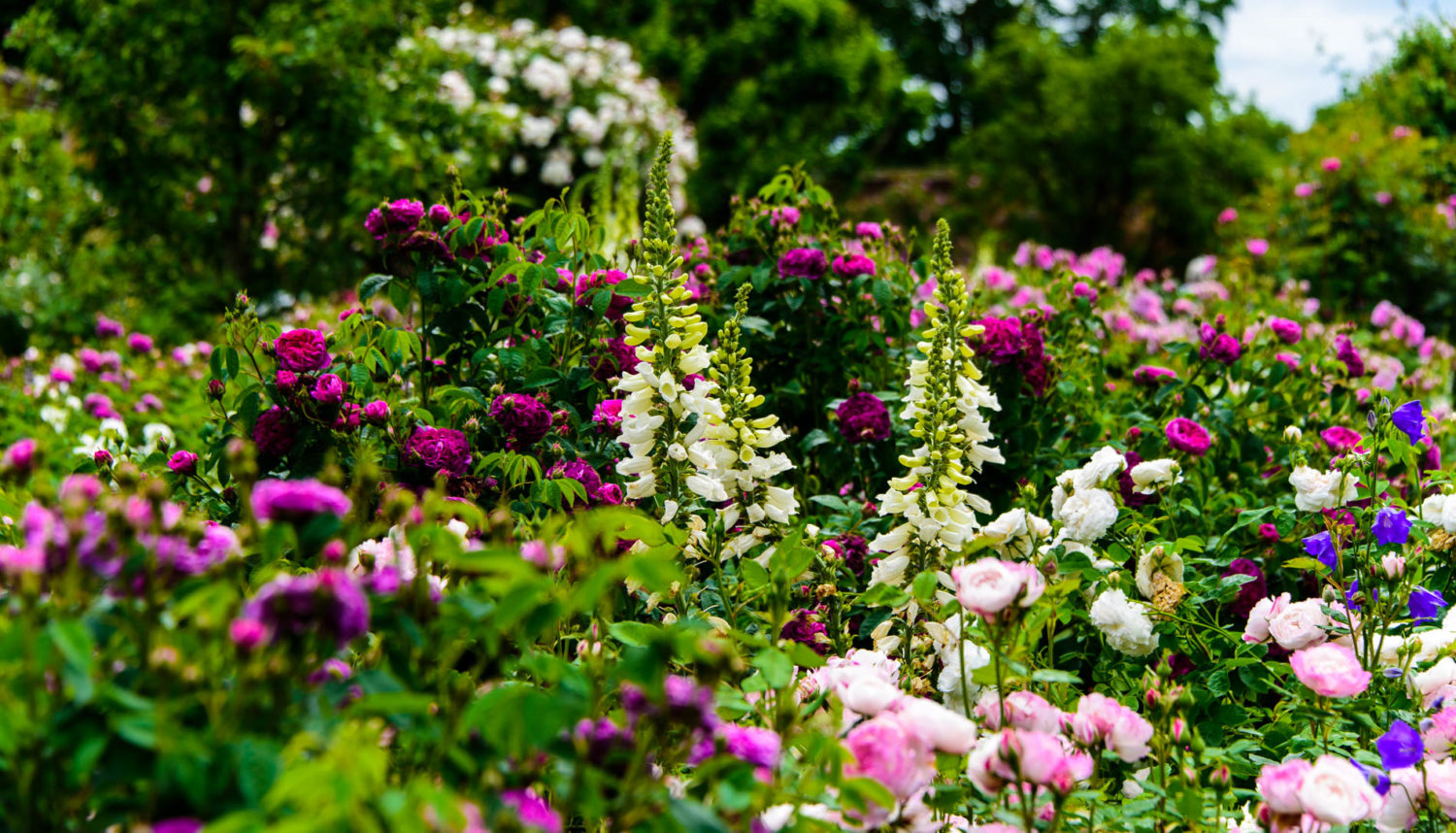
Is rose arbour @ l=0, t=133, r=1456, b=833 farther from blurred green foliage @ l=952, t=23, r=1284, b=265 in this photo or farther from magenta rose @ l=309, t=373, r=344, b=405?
blurred green foliage @ l=952, t=23, r=1284, b=265

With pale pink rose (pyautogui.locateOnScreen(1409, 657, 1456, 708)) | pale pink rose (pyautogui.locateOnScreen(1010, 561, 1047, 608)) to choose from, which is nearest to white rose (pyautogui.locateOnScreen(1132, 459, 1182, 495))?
pale pink rose (pyautogui.locateOnScreen(1409, 657, 1456, 708))

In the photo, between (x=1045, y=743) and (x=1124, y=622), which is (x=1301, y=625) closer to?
(x=1124, y=622)

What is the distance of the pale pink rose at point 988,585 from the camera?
1092 millimetres

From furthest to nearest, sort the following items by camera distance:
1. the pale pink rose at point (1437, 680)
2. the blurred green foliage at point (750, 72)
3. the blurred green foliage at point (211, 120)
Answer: the blurred green foliage at point (750, 72), the blurred green foliage at point (211, 120), the pale pink rose at point (1437, 680)

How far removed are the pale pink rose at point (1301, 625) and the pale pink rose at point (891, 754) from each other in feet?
2.61

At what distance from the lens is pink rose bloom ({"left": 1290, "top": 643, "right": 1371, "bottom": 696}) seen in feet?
4.27

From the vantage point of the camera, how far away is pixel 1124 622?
159 centimetres

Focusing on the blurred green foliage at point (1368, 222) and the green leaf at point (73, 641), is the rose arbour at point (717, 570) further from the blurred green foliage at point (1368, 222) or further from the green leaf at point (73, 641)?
the blurred green foliage at point (1368, 222)

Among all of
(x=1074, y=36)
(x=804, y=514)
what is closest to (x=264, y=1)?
(x=804, y=514)

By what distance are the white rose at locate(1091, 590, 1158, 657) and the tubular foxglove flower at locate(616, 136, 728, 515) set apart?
0.61 meters

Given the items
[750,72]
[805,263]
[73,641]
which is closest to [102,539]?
[73,641]

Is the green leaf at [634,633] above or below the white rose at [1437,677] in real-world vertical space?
below

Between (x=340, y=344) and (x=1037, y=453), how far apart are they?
1.77 meters

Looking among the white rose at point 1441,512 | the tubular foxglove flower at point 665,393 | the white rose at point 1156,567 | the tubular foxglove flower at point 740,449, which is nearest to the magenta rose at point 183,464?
the tubular foxglove flower at point 665,393
